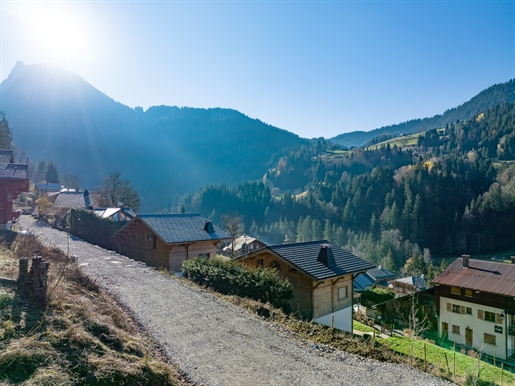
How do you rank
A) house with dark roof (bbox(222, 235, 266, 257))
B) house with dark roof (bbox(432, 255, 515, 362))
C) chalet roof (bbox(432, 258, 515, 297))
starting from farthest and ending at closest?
house with dark roof (bbox(222, 235, 266, 257))
chalet roof (bbox(432, 258, 515, 297))
house with dark roof (bbox(432, 255, 515, 362))

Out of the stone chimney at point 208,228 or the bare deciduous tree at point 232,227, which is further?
the bare deciduous tree at point 232,227

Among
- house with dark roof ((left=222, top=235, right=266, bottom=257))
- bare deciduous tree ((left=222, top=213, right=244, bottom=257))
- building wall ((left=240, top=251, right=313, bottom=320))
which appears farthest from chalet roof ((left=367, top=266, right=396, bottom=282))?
building wall ((left=240, top=251, right=313, bottom=320))

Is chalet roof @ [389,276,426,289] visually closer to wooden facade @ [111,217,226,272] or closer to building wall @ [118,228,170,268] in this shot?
wooden facade @ [111,217,226,272]

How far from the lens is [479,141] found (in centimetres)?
17662

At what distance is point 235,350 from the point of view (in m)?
10.1

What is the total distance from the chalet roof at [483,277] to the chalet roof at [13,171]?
1483 inches

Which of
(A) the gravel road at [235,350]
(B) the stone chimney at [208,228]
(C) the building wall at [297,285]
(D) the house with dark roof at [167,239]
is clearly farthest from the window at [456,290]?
(A) the gravel road at [235,350]

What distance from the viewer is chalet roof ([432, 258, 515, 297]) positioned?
3122cm

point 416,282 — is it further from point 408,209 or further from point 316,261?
point 408,209

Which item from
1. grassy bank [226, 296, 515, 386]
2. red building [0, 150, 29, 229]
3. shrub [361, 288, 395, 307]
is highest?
red building [0, 150, 29, 229]

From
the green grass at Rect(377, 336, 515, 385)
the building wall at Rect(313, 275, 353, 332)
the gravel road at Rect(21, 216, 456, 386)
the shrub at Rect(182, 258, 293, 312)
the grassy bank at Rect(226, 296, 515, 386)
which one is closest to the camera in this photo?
the gravel road at Rect(21, 216, 456, 386)

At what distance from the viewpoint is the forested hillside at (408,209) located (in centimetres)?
10081

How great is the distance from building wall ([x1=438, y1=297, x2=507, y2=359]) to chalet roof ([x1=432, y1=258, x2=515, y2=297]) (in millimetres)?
1828

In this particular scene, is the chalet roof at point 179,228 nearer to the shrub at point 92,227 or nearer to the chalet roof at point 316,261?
the shrub at point 92,227
